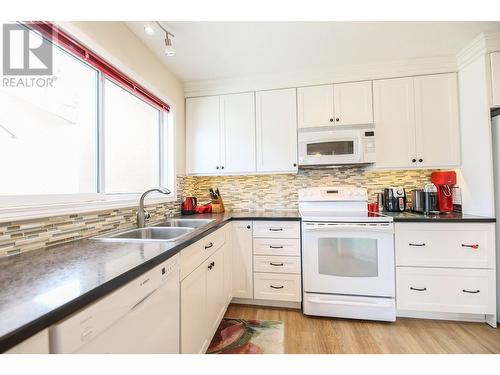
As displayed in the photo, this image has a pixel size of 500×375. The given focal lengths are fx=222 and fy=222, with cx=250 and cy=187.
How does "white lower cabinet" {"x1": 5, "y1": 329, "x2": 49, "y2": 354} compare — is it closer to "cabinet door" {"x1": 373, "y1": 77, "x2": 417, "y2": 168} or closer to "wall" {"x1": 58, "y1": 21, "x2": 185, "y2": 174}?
"wall" {"x1": 58, "y1": 21, "x2": 185, "y2": 174}

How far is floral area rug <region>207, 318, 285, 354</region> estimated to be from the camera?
5.17ft

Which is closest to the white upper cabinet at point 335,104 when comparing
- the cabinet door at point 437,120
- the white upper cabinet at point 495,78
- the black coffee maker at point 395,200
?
the cabinet door at point 437,120

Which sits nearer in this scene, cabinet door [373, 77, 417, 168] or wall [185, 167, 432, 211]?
cabinet door [373, 77, 417, 168]

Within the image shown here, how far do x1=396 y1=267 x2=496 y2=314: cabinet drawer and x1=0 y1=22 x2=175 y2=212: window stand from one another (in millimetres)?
2522

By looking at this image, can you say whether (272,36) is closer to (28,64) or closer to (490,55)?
(28,64)

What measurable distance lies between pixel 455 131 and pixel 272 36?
1963 millimetres

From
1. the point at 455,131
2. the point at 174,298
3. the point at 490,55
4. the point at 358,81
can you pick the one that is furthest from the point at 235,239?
the point at 490,55

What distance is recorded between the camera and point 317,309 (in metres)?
1.97

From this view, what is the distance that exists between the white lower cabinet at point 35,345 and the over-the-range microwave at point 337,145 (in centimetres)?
218

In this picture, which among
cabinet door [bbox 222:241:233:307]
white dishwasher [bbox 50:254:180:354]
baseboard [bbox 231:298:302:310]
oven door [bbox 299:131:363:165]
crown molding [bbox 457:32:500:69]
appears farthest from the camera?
oven door [bbox 299:131:363:165]

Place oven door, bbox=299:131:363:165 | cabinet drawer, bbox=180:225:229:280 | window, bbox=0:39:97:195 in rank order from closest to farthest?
window, bbox=0:39:97:195
cabinet drawer, bbox=180:225:229:280
oven door, bbox=299:131:363:165

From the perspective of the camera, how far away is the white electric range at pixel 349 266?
189 centimetres

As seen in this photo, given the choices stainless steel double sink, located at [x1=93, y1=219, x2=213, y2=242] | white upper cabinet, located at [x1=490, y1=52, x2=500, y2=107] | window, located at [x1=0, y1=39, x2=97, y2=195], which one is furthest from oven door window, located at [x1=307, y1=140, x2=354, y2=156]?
window, located at [x1=0, y1=39, x2=97, y2=195]

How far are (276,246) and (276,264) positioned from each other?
0.17m
